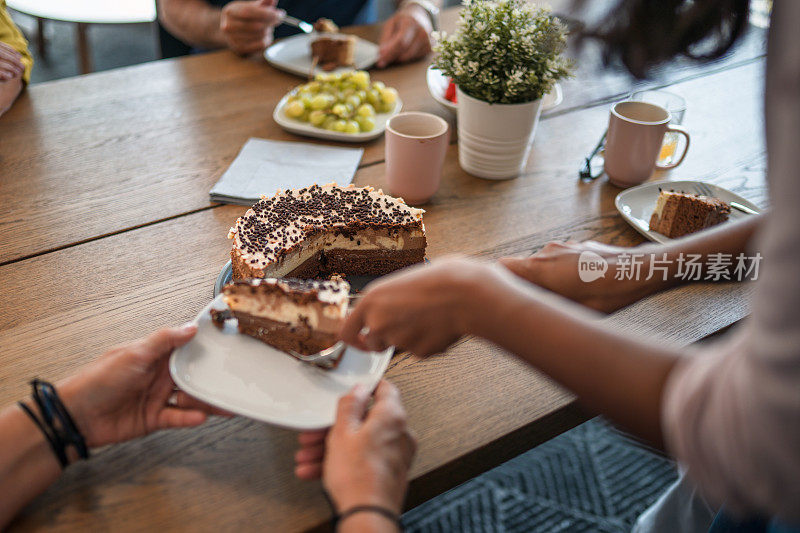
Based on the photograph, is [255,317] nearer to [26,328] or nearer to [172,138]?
[26,328]

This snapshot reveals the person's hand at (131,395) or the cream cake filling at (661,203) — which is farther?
the cream cake filling at (661,203)

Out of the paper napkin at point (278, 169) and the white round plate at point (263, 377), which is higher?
the paper napkin at point (278, 169)

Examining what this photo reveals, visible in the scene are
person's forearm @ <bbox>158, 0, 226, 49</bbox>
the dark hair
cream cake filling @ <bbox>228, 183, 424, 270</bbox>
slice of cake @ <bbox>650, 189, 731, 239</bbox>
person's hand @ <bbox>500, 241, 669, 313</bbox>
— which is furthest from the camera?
person's forearm @ <bbox>158, 0, 226, 49</bbox>

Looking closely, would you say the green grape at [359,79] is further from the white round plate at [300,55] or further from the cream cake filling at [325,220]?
the cream cake filling at [325,220]

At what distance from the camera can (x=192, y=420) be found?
860 millimetres

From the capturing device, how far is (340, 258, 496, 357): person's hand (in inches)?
29.2

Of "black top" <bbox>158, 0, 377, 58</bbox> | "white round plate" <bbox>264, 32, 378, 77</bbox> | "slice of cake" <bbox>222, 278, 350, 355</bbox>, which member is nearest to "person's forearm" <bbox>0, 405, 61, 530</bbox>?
"slice of cake" <bbox>222, 278, 350, 355</bbox>

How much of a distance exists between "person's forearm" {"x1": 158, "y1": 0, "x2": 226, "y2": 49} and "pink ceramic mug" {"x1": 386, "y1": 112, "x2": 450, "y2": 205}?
114 cm

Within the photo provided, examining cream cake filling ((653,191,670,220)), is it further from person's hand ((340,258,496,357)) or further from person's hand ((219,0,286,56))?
→ person's hand ((219,0,286,56))

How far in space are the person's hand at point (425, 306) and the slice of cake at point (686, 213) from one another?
0.73 metres

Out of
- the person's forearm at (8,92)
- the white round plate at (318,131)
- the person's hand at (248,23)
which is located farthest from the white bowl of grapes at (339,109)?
the person's forearm at (8,92)

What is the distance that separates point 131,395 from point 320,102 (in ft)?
3.31

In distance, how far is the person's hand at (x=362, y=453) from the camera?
742 mm

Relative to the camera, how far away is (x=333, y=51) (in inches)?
76.5
